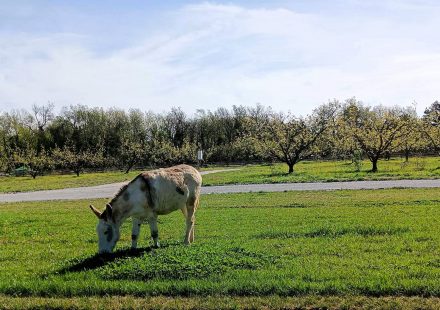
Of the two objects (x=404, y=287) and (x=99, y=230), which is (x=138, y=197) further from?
(x=404, y=287)

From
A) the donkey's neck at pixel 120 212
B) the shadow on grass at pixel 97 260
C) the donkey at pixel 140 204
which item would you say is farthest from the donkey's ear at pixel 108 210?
the shadow on grass at pixel 97 260

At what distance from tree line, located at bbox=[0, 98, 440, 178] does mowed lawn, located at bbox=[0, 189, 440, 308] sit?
3830 centimetres

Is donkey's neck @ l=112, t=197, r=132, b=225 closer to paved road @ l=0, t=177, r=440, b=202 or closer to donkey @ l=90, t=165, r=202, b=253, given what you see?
donkey @ l=90, t=165, r=202, b=253

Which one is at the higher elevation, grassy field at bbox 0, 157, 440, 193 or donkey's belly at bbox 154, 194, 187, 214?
donkey's belly at bbox 154, 194, 187, 214

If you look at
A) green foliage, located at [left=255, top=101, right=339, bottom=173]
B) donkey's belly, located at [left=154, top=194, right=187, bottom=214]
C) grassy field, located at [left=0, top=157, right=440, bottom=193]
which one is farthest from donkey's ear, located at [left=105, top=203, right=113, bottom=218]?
green foliage, located at [left=255, top=101, right=339, bottom=173]

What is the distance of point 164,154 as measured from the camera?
100125mm

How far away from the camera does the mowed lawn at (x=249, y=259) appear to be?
30.6 feet

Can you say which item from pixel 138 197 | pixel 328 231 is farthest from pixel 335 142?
pixel 138 197

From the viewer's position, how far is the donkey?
41.2 ft

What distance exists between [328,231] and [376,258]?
4.02 m

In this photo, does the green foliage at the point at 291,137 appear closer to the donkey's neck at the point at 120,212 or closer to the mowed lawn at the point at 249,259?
the mowed lawn at the point at 249,259

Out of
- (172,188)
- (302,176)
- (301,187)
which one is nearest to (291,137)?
(302,176)

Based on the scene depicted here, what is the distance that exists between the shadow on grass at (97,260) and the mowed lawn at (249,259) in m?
0.03

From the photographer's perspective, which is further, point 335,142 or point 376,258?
point 335,142
